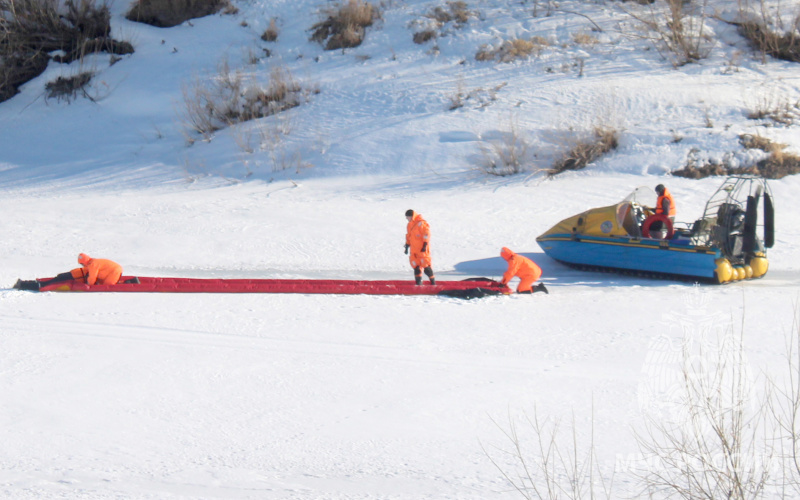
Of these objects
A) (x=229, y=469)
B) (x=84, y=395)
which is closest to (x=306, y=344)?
(x=84, y=395)

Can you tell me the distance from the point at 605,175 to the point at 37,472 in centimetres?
1493

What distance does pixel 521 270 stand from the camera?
10234 mm

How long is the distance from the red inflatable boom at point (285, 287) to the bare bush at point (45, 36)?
17.5 meters

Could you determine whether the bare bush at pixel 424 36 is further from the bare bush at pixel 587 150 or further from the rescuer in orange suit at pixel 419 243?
the rescuer in orange suit at pixel 419 243

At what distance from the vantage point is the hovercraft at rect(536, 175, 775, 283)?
36.0 ft

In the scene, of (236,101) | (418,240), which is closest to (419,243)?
(418,240)

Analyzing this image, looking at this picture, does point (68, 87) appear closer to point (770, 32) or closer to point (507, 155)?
point (507, 155)

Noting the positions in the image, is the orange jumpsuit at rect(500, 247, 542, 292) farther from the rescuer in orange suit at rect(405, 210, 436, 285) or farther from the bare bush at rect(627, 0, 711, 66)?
the bare bush at rect(627, 0, 711, 66)

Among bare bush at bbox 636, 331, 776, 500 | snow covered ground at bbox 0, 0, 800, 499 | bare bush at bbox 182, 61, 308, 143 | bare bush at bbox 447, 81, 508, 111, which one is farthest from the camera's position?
bare bush at bbox 182, 61, 308, 143

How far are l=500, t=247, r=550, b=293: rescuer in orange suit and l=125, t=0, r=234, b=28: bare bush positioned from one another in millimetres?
20370

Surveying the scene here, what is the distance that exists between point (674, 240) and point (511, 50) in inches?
498

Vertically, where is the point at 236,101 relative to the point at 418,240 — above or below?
above

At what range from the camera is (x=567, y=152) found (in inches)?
715

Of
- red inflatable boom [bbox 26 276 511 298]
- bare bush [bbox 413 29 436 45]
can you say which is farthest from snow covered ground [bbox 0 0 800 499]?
bare bush [bbox 413 29 436 45]
